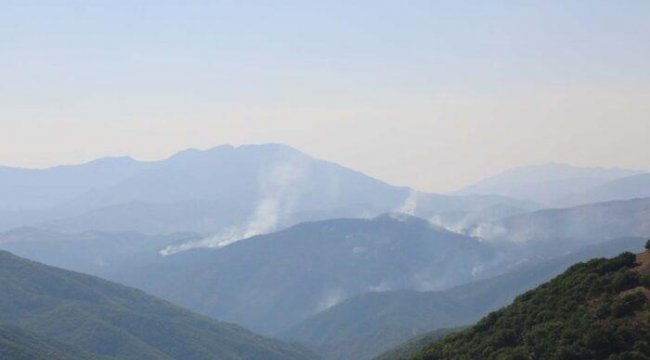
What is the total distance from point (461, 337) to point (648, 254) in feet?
66.1

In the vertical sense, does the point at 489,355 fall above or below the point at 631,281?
below

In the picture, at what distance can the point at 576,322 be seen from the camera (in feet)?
210

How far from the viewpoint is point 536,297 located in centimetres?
7812

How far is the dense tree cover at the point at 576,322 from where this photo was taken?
58.4 m

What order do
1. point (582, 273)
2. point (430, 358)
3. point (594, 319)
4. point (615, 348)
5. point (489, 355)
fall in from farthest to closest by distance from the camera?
point (430, 358)
point (582, 273)
point (489, 355)
point (594, 319)
point (615, 348)

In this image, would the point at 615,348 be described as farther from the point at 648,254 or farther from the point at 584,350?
the point at 648,254

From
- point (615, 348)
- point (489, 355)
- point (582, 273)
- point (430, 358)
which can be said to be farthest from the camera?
point (430, 358)

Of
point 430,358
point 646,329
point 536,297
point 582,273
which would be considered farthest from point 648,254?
point 430,358

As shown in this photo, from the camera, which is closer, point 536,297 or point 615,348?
point 615,348

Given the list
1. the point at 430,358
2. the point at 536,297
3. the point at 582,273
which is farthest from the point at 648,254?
the point at 430,358

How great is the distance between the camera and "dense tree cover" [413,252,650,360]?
58.4 m

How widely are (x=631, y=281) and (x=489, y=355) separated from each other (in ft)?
43.8

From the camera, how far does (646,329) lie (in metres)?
57.9

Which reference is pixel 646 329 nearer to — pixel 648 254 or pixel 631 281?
pixel 631 281
